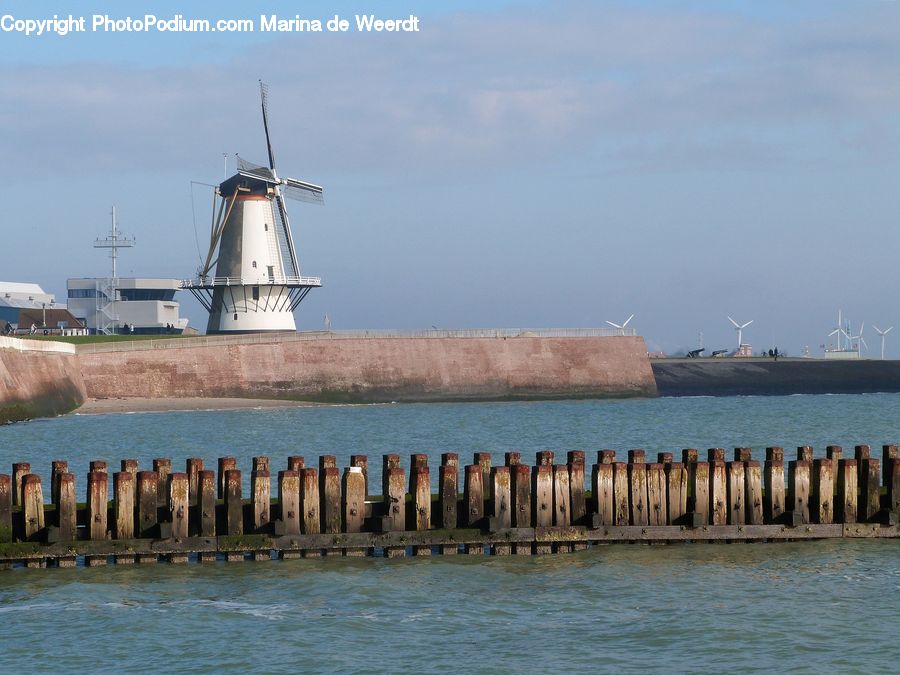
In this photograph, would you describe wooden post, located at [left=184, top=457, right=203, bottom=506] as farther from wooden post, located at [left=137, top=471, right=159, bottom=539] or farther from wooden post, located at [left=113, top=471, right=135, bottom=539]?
wooden post, located at [left=113, top=471, right=135, bottom=539]

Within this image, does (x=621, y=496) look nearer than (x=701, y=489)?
Yes

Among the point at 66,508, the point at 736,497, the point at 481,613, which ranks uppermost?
the point at 66,508

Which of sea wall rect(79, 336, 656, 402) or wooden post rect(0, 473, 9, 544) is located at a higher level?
sea wall rect(79, 336, 656, 402)

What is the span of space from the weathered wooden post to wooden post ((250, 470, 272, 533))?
9.78m

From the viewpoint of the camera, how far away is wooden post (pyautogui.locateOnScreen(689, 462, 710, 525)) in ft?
81.7

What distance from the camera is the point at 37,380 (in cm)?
7950

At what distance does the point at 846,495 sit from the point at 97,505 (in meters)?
14.5

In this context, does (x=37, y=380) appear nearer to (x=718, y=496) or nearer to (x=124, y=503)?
(x=124, y=503)

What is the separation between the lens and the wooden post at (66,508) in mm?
23422

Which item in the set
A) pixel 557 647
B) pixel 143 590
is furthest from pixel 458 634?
pixel 143 590

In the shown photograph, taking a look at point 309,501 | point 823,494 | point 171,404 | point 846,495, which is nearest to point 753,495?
point 823,494

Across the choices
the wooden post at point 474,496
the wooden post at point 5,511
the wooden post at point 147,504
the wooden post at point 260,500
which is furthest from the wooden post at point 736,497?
the wooden post at point 5,511

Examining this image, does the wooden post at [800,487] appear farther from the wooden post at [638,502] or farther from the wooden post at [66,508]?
the wooden post at [66,508]

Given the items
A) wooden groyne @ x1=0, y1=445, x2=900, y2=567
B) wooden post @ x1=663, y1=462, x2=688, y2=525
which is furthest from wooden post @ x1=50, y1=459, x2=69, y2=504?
wooden post @ x1=663, y1=462, x2=688, y2=525
